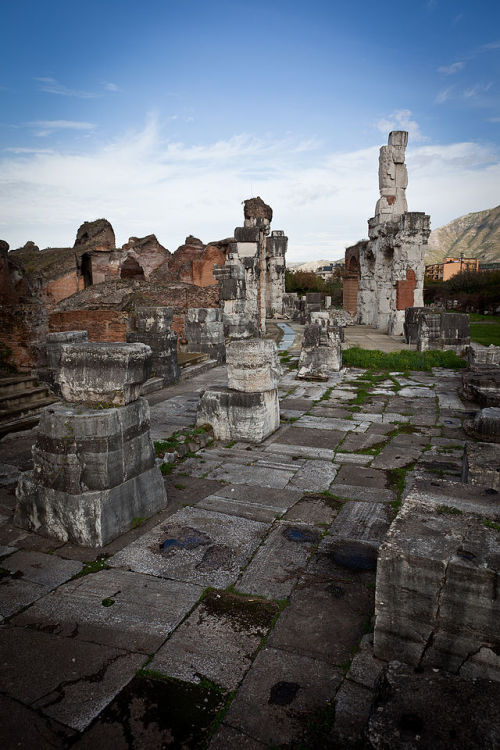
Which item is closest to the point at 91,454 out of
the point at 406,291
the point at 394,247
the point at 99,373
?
the point at 99,373

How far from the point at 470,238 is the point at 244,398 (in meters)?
133

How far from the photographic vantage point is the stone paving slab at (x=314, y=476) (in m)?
4.62

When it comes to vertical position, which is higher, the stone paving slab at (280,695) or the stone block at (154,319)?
the stone block at (154,319)

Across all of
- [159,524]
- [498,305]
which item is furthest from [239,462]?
[498,305]

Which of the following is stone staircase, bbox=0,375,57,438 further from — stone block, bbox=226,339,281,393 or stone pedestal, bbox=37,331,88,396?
stone block, bbox=226,339,281,393

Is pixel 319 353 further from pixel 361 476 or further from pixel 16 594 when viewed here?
pixel 16 594

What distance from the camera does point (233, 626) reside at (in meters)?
2.65

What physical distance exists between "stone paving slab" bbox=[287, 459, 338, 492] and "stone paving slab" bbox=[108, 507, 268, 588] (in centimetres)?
92

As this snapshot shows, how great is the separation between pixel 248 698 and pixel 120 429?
2.12 m

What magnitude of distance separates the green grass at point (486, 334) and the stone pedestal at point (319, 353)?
6.58 m

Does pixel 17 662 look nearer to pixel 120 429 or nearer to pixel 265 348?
pixel 120 429

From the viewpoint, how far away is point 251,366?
6.01m

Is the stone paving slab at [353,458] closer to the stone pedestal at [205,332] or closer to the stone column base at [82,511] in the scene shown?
the stone column base at [82,511]

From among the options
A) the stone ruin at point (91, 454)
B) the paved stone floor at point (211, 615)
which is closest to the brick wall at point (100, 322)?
the paved stone floor at point (211, 615)
